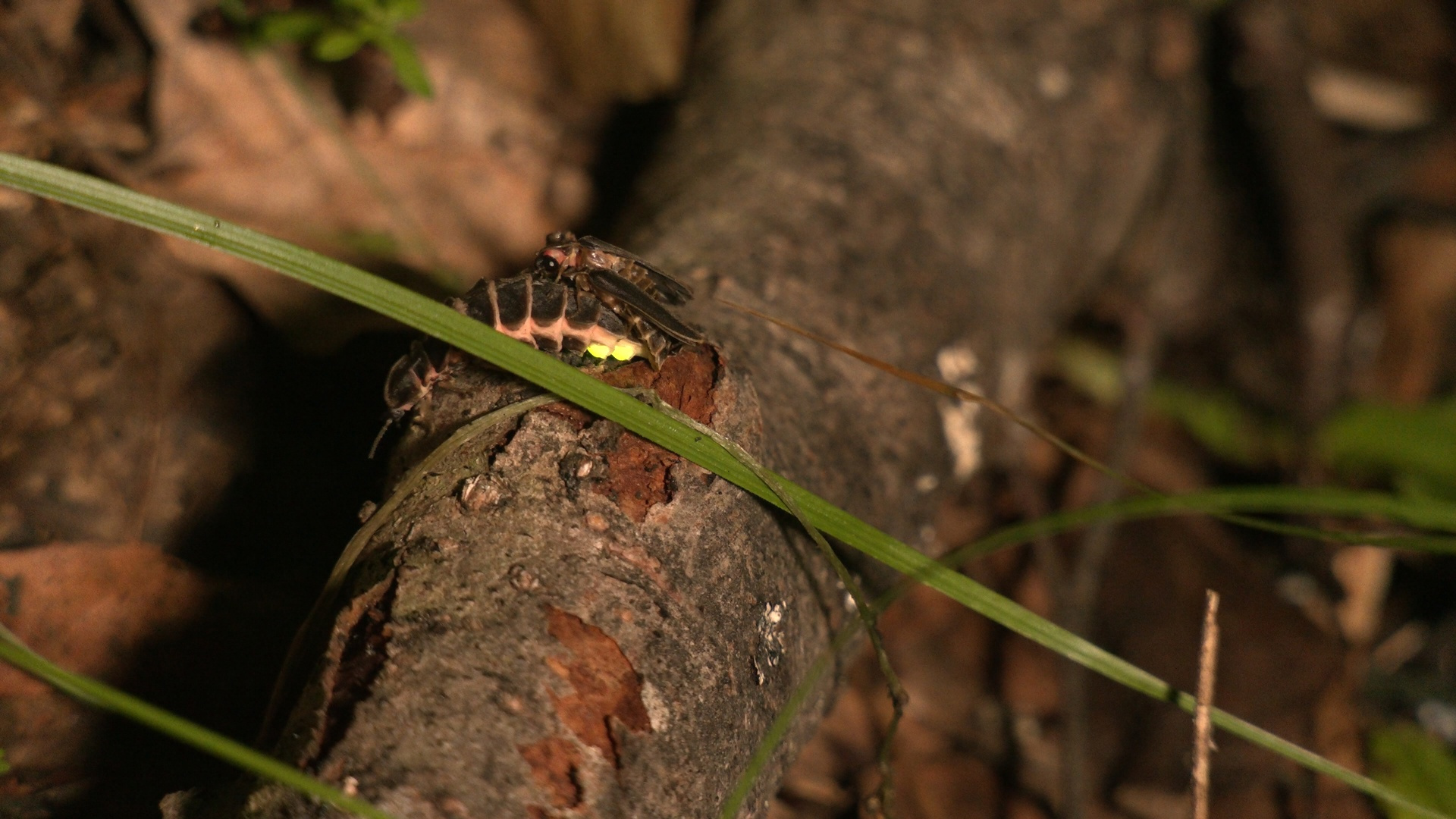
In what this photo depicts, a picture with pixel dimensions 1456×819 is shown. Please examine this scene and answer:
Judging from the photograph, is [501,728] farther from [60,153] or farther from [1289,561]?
[1289,561]

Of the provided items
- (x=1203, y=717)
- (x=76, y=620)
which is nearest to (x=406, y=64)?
(x=76, y=620)

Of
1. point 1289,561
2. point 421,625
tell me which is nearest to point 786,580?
point 421,625

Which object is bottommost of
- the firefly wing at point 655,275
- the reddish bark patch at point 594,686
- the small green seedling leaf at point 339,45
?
the reddish bark patch at point 594,686

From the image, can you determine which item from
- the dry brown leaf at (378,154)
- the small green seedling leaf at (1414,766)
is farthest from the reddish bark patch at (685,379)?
the small green seedling leaf at (1414,766)

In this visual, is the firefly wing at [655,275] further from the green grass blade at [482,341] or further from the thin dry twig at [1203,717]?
the thin dry twig at [1203,717]

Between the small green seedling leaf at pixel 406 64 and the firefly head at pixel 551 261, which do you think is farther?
the small green seedling leaf at pixel 406 64

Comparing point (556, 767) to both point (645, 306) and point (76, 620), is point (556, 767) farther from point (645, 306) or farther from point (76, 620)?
point (76, 620)

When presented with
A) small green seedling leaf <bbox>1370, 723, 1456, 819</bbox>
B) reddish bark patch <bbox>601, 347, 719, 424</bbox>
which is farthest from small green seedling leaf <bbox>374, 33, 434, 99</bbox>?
small green seedling leaf <bbox>1370, 723, 1456, 819</bbox>
